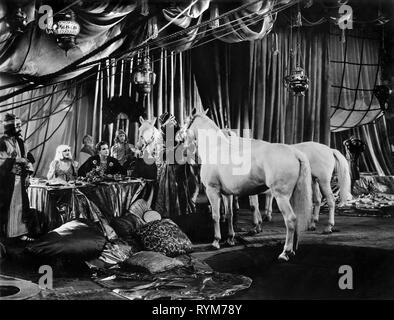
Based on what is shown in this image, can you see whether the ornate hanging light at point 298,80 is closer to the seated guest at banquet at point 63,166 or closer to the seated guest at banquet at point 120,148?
the seated guest at banquet at point 120,148

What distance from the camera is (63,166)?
399 centimetres

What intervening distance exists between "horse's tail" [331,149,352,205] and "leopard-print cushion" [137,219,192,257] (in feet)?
4.72

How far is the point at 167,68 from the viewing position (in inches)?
162

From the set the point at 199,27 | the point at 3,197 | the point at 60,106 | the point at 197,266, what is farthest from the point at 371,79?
the point at 3,197

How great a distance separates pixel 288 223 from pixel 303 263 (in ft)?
1.18

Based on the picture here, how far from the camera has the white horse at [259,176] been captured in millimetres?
3988

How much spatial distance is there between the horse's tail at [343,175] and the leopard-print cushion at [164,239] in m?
1.44

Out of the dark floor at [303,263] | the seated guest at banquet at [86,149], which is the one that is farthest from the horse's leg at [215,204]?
the seated guest at banquet at [86,149]

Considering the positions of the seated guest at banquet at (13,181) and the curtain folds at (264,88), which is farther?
the curtain folds at (264,88)

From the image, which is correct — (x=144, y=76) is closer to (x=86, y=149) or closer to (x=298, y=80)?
(x=86, y=149)

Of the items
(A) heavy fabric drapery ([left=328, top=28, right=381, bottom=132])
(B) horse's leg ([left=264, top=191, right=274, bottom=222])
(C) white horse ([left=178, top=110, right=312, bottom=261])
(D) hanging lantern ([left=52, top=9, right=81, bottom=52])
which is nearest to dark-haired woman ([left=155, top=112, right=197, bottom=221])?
(C) white horse ([left=178, top=110, right=312, bottom=261])

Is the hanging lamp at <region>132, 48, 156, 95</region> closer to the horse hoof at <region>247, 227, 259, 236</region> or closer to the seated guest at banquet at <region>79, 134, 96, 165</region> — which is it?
the seated guest at banquet at <region>79, 134, 96, 165</region>

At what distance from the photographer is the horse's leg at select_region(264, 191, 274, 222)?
159 inches
